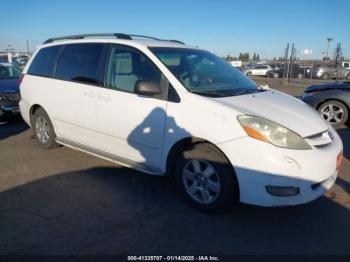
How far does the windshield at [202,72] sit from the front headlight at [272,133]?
657 mm

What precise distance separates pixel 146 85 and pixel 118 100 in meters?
0.58

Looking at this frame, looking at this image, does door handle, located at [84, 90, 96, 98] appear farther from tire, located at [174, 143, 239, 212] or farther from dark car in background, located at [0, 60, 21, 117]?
dark car in background, located at [0, 60, 21, 117]

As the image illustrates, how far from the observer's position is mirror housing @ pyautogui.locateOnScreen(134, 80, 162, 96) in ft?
11.7

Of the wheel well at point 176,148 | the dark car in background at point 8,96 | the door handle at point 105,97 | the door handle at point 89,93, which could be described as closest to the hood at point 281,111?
the wheel well at point 176,148

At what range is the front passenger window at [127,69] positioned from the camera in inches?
153

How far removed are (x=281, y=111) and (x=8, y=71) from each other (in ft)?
27.1

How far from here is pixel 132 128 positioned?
12.7ft

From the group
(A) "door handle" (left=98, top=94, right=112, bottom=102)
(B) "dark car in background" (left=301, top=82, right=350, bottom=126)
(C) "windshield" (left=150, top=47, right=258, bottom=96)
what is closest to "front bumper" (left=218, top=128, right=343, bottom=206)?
(C) "windshield" (left=150, top=47, right=258, bottom=96)

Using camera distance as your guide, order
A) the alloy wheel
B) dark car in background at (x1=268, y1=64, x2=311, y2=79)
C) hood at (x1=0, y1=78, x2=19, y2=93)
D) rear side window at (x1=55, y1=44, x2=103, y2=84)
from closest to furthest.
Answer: the alloy wheel
rear side window at (x1=55, y1=44, x2=103, y2=84)
hood at (x1=0, y1=78, x2=19, y2=93)
dark car in background at (x1=268, y1=64, x2=311, y2=79)

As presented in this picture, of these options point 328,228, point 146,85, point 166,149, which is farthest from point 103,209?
point 328,228

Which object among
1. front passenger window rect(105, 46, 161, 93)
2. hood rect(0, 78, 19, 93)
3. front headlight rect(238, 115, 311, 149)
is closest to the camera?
front headlight rect(238, 115, 311, 149)

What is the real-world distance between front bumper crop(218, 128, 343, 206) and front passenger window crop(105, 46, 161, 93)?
1345 mm

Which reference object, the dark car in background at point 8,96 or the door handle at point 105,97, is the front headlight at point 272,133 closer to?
the door handle at point 105,97

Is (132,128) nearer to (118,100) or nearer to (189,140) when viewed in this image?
(118,100)
